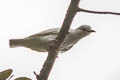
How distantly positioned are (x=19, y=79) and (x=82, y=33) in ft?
2.91

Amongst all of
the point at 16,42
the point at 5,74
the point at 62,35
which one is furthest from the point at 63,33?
the point at 16,42

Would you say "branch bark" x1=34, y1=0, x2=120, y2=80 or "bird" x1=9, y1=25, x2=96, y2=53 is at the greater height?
"branch bark" x1=34, y1=0, x2=120, y2=80

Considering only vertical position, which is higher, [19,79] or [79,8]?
[79,8]

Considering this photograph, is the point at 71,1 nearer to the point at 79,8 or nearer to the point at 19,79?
the point at 79,8

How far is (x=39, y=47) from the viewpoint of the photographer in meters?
2.05

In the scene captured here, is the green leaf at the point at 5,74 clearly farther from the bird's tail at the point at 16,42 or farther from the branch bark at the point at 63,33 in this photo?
the bird's tail at the point at 16,42

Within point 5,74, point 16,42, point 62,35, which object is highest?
→ point 62,35

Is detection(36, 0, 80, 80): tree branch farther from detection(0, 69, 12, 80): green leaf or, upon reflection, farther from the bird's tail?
the bird's tail

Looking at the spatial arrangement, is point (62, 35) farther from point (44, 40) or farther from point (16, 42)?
point (16, 42)

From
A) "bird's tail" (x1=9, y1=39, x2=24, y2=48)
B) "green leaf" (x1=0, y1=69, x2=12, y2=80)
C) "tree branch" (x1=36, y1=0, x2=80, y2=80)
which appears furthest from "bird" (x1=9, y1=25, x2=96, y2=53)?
"green leaf" (x1=0, y1=69, x2=12, y2=80)

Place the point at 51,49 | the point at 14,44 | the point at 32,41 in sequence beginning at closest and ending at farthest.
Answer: the point at 51,49, the point at 32,41, the point at 14,44

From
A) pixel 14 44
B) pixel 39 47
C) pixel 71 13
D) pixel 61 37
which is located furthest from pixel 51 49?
pixel 14 44

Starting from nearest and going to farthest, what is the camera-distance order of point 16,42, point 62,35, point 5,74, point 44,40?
1. point 5,74
2. point 62,35
3. point 44,40
4. point 16,42

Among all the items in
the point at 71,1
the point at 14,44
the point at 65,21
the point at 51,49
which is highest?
the point at 71,1
